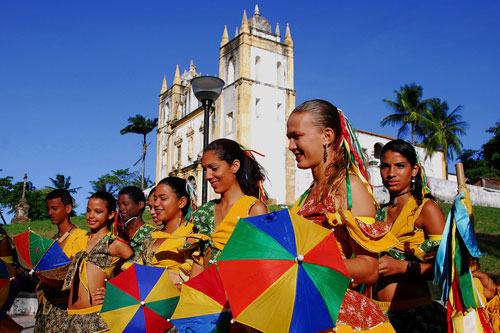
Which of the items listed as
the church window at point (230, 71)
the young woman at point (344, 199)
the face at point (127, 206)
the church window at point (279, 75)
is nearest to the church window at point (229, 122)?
the church window at point (230, 71)

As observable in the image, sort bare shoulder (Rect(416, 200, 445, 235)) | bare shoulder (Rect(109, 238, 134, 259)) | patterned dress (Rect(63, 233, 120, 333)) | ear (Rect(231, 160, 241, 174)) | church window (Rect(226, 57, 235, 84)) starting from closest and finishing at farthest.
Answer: bare shoulder (Rect(416, 200, 445, 235)), ear (Rect(231, 160, 241, 174)), patterned dress (Rect(63, 233, 120, 333)), bare shoulder (Rect(109, 238, 134, 259)), church window (Rect(226, 57, 235, 84))

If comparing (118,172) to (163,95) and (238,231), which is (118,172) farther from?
(238,231)

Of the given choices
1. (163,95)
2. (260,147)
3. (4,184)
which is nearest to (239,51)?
(260,147)

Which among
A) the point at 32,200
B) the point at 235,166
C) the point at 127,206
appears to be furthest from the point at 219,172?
the point at 32,200

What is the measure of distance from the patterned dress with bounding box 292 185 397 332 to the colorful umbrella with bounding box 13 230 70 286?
3.16 metres

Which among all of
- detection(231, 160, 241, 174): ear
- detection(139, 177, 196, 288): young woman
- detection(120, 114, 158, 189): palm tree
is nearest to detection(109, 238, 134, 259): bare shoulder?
detection(139, 177, 196, 288): young woman

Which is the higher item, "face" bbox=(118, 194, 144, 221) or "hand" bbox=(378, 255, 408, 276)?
"face" bbox=(118, 194, 144, 221)

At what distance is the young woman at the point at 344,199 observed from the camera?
2035 millimetres

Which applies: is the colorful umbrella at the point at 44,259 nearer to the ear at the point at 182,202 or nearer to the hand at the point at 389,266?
the ear at the point at 182,202

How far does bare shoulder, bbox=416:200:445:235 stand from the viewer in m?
3.08

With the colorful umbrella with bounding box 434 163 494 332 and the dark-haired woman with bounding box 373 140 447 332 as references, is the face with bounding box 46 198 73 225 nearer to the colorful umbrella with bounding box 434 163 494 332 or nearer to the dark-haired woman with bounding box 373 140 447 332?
the dark-haired woman with bounding box 373 140 447 332

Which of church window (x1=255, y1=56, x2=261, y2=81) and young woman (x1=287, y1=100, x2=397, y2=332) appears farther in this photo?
church window (x1=255, y1=56, x2=261, y2=81)

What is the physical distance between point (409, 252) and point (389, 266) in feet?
2.15

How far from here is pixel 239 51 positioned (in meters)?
32.9
